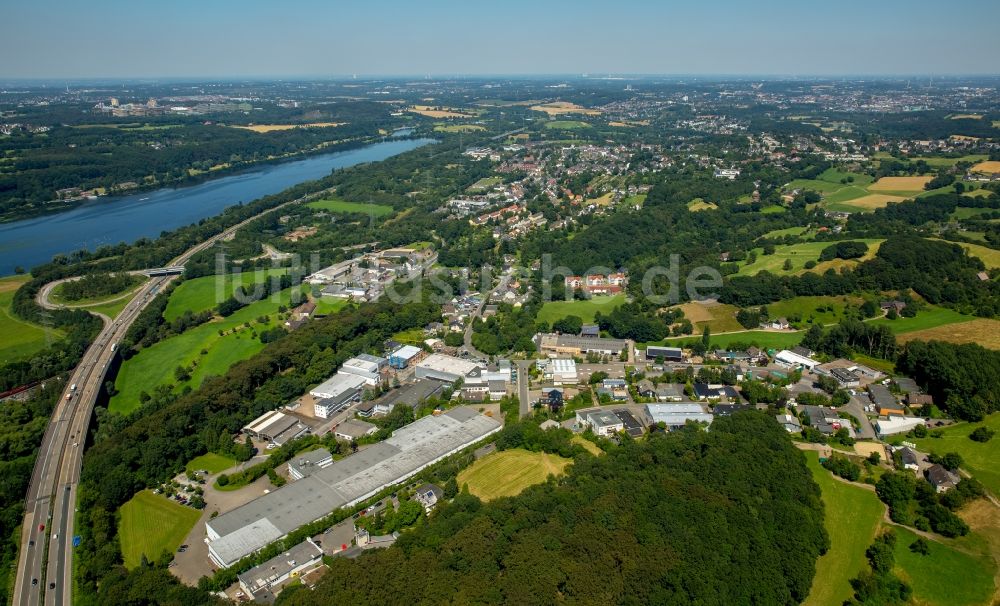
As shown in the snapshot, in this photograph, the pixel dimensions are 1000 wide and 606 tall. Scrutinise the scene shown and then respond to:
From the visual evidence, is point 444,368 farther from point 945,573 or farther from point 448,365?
point 945,573

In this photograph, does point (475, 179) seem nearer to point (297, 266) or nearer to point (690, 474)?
point (297, 266)

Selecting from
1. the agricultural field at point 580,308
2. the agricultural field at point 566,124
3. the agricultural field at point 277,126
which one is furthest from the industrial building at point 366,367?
the agricultural field at point 277,126

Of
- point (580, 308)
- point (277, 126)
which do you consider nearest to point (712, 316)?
point (580, 308)

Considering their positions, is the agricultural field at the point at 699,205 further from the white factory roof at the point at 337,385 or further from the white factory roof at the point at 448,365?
the white factory roof at the point at 337,385

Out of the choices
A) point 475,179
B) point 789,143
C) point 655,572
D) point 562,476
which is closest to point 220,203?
point 475,179

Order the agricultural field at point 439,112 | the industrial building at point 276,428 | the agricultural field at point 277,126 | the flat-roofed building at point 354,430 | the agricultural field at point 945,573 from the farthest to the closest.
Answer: the agricultural field at point 439,112, the agricultural field at point 277,126, the flat-roofed building at point 354,430, the industrial building at point 276,428, the agricultural field at point 945,573
